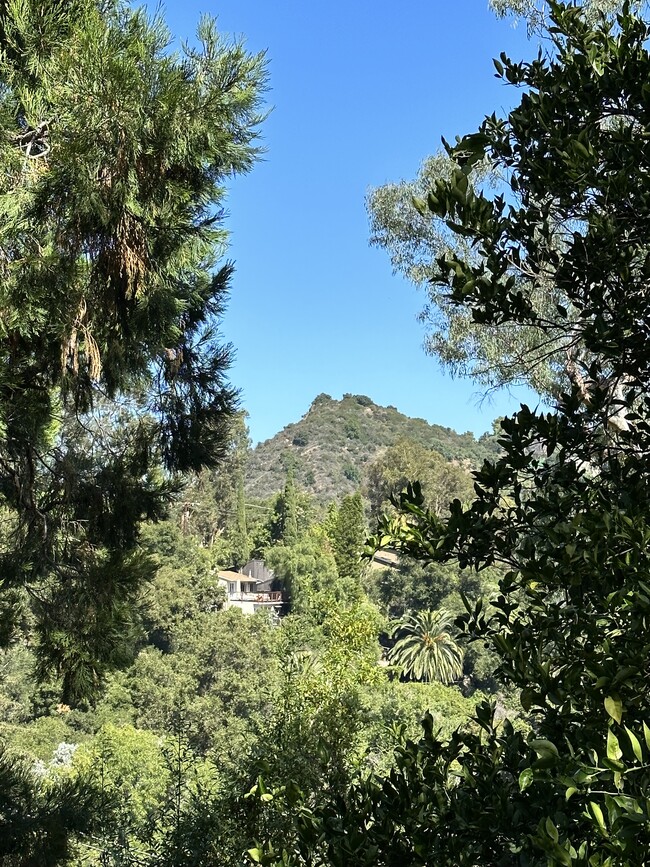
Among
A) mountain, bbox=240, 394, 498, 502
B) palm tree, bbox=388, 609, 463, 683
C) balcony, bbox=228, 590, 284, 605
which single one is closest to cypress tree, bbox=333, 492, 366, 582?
palm tree, bbox=388, 609, 463, 683

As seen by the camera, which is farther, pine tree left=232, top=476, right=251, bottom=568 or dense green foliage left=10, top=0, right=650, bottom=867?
pine tree left=232, top=476, right=251, bottom=568

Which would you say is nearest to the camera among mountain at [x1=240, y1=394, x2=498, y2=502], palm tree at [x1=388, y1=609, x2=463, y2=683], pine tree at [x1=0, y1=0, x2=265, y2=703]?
pine tree at [x1=0, y1=0, x2=265, y2=703]

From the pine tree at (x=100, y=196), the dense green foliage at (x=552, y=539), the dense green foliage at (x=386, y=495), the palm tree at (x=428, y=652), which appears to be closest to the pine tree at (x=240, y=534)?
the palm tree at (x=428, y=652)

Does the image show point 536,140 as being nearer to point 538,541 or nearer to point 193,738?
point 538,541

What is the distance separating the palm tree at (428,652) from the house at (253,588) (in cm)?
938

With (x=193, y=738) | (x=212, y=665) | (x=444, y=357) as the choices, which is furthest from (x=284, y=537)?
(x=444, y=357)

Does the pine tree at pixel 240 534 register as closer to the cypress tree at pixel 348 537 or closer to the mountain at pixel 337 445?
the cypress tree at pixel 348 537

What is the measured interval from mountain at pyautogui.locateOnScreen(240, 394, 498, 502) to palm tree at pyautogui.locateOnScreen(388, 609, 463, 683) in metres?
45.0

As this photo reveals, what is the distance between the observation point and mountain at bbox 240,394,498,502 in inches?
3060

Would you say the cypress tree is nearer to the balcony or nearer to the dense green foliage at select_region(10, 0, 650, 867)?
the balcony

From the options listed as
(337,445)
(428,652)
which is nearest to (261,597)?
(428,652)

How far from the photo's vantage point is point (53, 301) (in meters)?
2.51

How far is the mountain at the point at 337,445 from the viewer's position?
77.7 meters

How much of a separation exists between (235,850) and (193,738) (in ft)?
50.2
